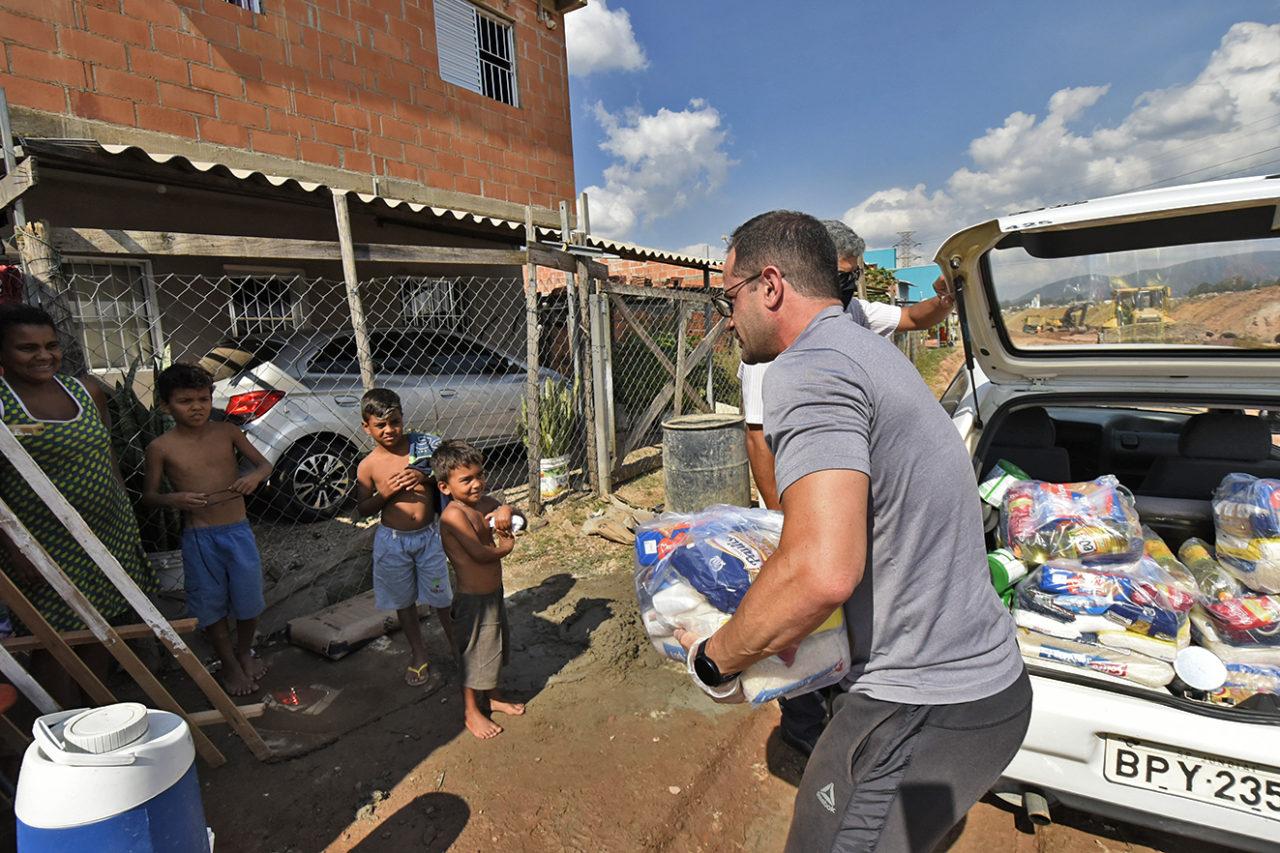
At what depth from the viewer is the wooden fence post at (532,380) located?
17.1 feet

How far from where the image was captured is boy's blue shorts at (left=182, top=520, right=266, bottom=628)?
10.2 feet

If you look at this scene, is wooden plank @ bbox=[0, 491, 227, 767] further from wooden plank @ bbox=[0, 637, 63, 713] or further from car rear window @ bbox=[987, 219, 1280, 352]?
car rear window @ bbox=[987, 219, 1280, 352]

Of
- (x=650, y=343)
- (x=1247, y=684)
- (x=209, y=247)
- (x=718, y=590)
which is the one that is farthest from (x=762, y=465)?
(x=650, y=343)

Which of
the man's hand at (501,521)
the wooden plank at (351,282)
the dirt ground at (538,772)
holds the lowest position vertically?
the dirt ground at (538,772)

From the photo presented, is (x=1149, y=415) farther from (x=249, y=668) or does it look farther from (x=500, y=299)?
(x=500, y=299)

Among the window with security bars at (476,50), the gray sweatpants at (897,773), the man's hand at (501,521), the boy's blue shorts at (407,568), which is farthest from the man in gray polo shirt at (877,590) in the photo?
the window with security bars at (476,50)

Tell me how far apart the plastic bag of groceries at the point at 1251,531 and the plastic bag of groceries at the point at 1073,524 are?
285 mm

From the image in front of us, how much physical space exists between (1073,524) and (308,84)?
8.25 metres

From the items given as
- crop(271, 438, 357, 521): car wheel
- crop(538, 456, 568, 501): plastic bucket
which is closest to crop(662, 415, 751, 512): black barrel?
crop(538, 456, 568, 501): plastic bucket

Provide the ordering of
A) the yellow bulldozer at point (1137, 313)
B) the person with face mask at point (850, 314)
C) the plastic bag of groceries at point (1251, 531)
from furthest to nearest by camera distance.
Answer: the person with face mask at point (850, 314) → the yellow bulldozer at point (1137, 313) → the plastic bag of groceries at point (1251, 531)

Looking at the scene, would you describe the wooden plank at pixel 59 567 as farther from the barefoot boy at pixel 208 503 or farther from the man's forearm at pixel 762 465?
the man's forearm at pixel 762 465

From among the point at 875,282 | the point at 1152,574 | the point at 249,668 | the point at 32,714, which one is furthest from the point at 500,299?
the point at 875,282

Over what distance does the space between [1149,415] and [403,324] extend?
687 cm

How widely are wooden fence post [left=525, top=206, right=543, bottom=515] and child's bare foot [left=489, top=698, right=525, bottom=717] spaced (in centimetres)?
260
